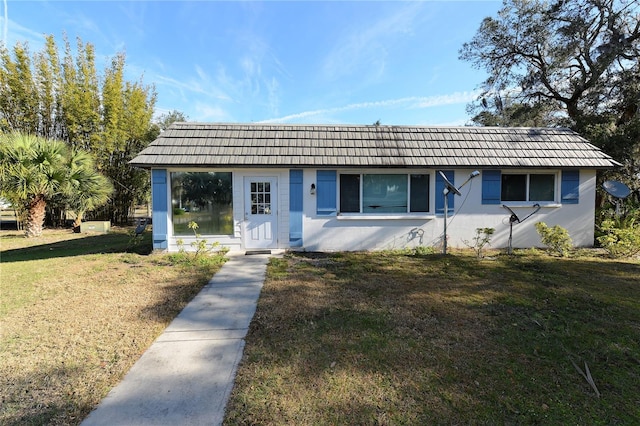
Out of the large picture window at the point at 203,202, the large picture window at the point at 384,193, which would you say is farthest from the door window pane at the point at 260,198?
the large picture window at the point at 384,193

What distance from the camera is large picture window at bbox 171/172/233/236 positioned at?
841cm

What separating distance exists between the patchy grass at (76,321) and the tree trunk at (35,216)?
4.58 metres

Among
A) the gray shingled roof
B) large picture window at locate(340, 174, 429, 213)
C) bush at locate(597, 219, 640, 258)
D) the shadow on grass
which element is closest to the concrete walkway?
the gray shingled roof

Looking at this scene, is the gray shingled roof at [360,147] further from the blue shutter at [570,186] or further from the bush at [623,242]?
the bush at [623,242]

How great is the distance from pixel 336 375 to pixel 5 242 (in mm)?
14611

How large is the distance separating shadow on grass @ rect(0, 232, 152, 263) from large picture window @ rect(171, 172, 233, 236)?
157cm

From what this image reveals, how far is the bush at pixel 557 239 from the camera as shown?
8.09 meters

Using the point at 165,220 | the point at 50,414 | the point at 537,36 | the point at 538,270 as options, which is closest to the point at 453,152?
the point at 538,270

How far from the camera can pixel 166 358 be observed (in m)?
3.20

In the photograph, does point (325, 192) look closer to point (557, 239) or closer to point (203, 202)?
point (203, 202)

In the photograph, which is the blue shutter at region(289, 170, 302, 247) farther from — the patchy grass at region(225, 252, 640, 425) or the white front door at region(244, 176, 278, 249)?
the patchy grass at region(225, 252, 640, 425)

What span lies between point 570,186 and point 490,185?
2447mm

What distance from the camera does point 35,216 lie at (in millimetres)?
11992

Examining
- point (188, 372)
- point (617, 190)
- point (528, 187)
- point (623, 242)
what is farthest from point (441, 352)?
point (617, 190)
